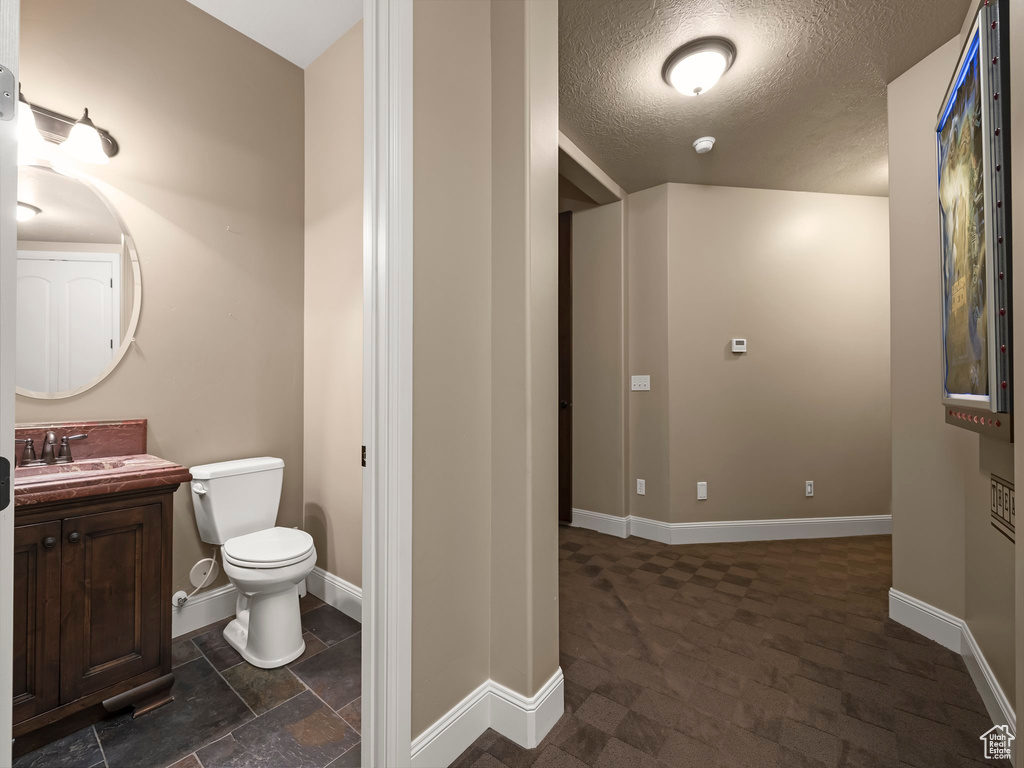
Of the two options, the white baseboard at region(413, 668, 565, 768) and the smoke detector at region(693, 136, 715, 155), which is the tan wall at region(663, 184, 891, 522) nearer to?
the smoke detector at region(693, 136, 715, 155)

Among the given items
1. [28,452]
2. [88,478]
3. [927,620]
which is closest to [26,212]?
[28,452]

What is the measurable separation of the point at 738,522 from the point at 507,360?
281 cm

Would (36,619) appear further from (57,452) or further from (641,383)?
(641,383)

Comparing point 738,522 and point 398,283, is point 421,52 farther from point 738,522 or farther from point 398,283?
point 738,522

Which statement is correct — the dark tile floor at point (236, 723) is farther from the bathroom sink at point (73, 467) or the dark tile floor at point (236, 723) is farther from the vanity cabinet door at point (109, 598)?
the bathroom sink at point (73, 467)

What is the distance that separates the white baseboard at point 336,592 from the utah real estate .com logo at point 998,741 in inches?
91.0

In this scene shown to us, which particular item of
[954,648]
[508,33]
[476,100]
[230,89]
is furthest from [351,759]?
[230,89]

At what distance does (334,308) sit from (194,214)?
2.36 ft

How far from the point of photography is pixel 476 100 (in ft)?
5.03

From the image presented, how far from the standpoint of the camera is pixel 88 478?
5.00ft

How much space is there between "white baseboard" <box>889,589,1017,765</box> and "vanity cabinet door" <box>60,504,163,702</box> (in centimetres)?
275

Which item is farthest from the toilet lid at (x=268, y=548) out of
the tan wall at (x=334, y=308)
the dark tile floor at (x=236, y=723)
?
the dark tile floor at (x=236, y=723)

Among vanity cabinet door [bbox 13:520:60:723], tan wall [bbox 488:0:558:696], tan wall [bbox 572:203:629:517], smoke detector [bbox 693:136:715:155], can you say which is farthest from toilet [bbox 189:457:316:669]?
smoke detector [bbox 693:136:715:155]

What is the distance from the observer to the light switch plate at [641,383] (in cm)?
359
